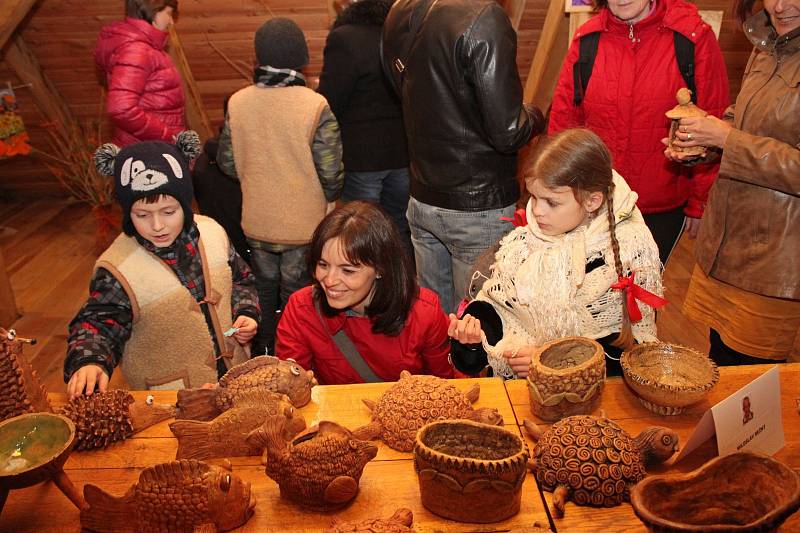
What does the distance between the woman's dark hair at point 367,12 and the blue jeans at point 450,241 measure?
745 mm

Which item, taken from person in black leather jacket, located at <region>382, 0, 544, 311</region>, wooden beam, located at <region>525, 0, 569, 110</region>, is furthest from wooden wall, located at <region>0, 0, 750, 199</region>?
person in black leather jacket, located at <region>382, 0, 544, 311</region>

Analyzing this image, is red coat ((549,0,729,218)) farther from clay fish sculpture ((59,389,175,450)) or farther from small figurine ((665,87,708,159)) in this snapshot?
clay fish sculpture ((59,389,175,450))

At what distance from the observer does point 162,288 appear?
1.84m

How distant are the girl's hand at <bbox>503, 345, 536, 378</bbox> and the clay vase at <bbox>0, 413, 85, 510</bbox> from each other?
90 cm

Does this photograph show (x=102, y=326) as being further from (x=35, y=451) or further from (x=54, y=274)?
(x=54, y=274)

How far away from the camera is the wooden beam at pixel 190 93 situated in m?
4.44

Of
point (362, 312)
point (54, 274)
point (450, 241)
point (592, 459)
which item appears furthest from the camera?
point (54, 274)

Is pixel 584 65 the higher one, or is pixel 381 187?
pixel 584 65

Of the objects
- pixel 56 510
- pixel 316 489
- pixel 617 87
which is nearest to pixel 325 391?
pixel 316 489

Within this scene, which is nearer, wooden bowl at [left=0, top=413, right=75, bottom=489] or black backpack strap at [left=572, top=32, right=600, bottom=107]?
wooden bowl at [left=0, top=413, right=75, bottom=489]

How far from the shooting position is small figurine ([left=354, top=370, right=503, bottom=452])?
4.18 ft

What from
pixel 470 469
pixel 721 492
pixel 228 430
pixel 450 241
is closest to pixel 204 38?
pixel 450 241

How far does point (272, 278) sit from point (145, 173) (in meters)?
1.23

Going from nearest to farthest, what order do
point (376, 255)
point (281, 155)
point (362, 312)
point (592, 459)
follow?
1. point (592, 459)
2. point (376, 255)
3. point (362, 312)
4. point (281, 155)
